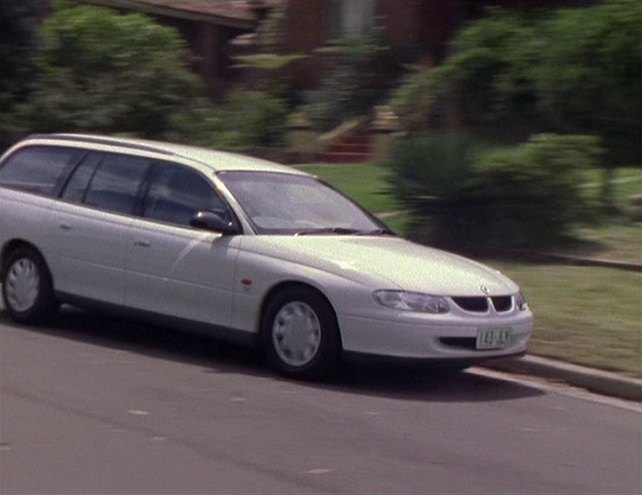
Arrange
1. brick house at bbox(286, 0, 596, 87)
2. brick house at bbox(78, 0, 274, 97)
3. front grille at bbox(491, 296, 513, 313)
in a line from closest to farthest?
front grille at bbox(491, 296, 513, 313) → brick house at bbox(286, 0, 596, 87) → brick house at bbox(78, 0, 274, 97)

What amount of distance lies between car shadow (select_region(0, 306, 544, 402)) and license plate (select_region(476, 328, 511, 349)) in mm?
350

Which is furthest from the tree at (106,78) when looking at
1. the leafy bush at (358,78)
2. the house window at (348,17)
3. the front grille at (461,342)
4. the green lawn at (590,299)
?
the front grille at (461,342)

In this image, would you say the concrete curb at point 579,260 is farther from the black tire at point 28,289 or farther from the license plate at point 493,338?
the black tire at point 28,289

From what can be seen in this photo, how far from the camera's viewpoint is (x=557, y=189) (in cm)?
1544

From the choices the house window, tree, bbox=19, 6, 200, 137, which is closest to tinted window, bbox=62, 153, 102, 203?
tree, bbox=19, 6, 200, 137

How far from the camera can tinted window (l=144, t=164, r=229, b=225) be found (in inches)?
433

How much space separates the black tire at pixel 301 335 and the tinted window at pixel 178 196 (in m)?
0.95

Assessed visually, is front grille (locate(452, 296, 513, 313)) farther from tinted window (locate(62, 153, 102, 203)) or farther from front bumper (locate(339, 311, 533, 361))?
tinted window (locate(62, 153, 102, 203))

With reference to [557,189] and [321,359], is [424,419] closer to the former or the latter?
[321,359]

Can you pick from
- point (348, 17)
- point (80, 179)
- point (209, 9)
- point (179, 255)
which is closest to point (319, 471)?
point (179, 255)

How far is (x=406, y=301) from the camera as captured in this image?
32.7ft

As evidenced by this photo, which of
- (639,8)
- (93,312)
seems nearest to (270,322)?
(93,312)

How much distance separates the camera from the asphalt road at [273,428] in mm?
7629

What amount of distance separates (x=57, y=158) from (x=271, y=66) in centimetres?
1584
